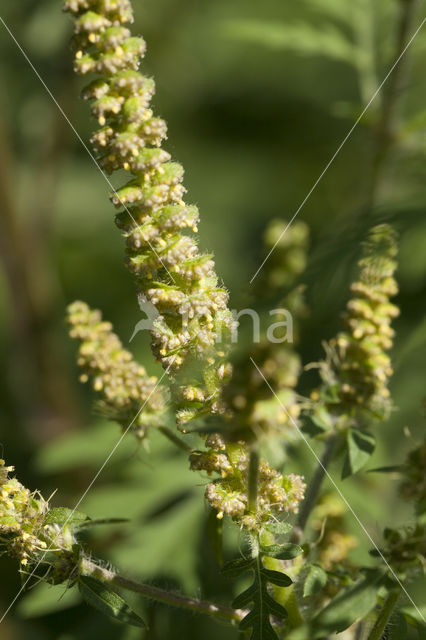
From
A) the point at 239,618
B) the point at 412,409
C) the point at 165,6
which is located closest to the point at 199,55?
the point at 165,6

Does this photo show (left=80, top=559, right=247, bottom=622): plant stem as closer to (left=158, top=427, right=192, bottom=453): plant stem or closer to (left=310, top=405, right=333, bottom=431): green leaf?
(left=158, top=427, right=192, bottom=453): plant stem

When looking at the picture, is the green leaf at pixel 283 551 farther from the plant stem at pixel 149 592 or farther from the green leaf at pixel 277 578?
the plant stem at pixel 149 592

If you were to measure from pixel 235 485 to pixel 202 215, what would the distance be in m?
3.50

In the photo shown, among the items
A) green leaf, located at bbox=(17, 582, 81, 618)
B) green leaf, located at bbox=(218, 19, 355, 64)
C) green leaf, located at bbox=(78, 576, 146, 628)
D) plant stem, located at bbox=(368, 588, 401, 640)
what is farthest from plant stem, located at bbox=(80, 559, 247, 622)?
green leaf, located at bbox=(218, 19, 355, 64)

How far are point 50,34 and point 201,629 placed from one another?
2.42 meters

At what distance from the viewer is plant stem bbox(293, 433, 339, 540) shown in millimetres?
1396

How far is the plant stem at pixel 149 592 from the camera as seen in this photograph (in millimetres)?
1225

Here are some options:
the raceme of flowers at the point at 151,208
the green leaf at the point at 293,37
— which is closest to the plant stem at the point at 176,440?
the raceme of flowers at the point at 151,208

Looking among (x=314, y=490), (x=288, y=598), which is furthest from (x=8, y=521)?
Answer: (x=314, y=490)

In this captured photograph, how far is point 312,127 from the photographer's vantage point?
15.6 feet

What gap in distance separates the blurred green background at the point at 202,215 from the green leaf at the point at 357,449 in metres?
0.08

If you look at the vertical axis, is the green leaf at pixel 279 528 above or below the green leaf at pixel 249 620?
above

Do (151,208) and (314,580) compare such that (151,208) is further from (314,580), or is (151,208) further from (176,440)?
(314,580)

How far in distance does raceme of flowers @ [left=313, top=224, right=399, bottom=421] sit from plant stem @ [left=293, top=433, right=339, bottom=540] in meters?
0.07
